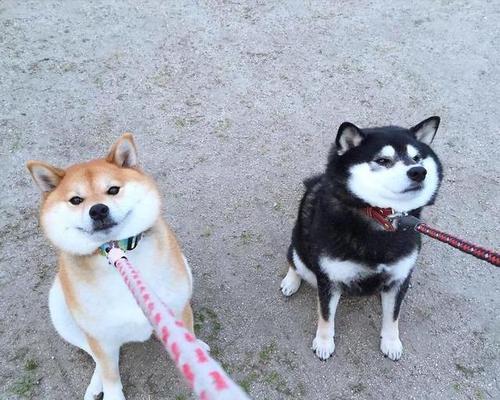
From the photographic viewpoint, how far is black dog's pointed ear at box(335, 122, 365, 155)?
2121 millimetres

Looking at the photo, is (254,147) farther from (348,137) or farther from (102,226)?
(102,226)

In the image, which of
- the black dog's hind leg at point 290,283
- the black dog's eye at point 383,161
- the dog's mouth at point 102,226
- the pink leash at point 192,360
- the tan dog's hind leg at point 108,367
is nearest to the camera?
the pink leash at point 192,360

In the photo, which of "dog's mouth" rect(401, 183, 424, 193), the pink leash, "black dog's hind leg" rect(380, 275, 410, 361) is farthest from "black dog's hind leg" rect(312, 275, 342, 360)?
the pink leash

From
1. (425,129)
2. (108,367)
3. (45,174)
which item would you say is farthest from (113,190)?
(425,129)

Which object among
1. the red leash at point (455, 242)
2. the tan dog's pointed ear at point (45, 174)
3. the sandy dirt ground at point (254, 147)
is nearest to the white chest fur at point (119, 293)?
the tan dog's pointed ear at point (45, 174)

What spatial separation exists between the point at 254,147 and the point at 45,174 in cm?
214

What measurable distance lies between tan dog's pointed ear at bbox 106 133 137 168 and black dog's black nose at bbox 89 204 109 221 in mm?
290

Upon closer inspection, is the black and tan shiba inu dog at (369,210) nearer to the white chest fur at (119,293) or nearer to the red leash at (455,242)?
the red leash at (455,242)

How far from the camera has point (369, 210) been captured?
219cm

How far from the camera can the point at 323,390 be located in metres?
2.50

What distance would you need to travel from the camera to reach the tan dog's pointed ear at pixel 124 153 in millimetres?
1963

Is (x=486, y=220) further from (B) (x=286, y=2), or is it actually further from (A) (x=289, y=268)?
(B) (x=286, y=2)

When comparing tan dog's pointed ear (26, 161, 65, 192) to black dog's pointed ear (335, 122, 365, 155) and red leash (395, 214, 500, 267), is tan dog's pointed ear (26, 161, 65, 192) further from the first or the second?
red leash (395, 214, 500, 267)

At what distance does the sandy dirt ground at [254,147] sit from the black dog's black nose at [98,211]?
1.18 meters
